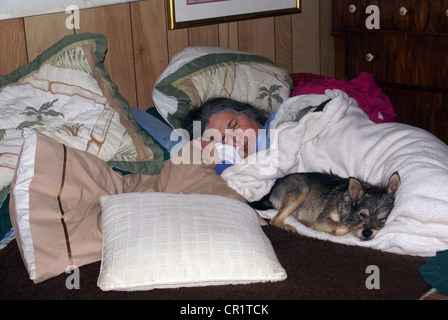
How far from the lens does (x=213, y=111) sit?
7.55 ft

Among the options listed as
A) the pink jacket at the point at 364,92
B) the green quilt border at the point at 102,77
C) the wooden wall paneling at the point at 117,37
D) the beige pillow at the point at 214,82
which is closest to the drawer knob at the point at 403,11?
the pink jacket at the point at 364,92

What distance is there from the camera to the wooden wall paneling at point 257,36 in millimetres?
2896

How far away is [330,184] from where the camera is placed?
1887 millimetres

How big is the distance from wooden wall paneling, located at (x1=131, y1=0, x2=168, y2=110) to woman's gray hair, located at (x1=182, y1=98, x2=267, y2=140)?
1.30 feet

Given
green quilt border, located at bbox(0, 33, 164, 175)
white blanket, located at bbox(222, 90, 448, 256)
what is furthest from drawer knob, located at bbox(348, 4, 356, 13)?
green quilt border, located at bbox(0, 33, 164, 175)

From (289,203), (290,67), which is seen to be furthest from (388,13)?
(289,203)

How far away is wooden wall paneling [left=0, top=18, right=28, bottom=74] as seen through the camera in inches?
85.7

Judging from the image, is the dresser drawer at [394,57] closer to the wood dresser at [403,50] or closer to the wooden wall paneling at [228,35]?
the wood dresser at [403,50]

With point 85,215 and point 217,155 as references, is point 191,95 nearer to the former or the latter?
point 217,155

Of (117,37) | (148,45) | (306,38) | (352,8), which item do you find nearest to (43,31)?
(117,37)

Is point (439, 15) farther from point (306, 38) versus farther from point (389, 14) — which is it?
point (306, 38)

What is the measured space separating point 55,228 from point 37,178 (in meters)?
0.16

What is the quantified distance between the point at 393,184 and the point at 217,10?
4.92 feet

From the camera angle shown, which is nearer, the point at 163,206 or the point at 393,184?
the point at 163,206
